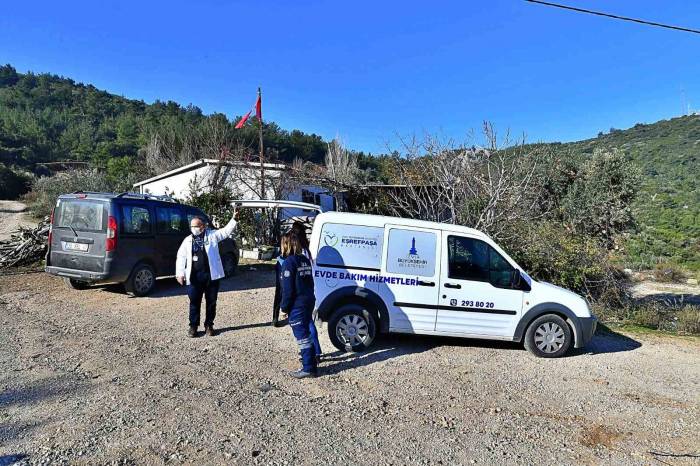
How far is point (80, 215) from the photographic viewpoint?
25.0 feet

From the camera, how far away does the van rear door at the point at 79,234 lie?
293 inches

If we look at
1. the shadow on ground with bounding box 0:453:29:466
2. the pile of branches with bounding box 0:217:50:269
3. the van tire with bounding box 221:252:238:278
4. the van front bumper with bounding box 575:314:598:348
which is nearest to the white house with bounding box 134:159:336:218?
the van tire with bounding box 221:252:238:278

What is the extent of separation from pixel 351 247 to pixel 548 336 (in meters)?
2.98

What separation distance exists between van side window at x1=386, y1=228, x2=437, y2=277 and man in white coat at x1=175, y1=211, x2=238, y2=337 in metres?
2.32

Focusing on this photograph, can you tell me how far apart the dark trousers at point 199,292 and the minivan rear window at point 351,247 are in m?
1.73

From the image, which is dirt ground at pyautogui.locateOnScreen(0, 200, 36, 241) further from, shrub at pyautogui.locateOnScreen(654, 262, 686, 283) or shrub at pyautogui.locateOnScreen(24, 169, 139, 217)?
shrub at pyautogui.locateOnScreen(654, 262, 686, 283)

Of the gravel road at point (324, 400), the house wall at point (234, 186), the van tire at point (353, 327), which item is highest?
the house wall at point (234, 186)

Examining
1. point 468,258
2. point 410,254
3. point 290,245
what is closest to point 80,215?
point 290,245

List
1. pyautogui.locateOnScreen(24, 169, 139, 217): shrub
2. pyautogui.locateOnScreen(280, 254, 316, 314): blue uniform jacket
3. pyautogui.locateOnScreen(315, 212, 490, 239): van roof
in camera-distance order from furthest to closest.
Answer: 1. pyautogui.locateOnScreen(24, 169, 139, 217): shrub
2. pyautogui.locateOnScreen(315, 212, 490, 239): van roof
3. pyautogui.locateOnScreen(280, 254, 316, 314): blue uniform jacket

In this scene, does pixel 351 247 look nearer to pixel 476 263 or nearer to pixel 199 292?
pixel 476 263

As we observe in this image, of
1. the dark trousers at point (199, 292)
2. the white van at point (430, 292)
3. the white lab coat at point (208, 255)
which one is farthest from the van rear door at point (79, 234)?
the white van at point (430, 292)

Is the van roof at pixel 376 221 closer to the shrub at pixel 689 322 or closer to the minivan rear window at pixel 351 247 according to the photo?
the minivan rear window at pixel 351 247

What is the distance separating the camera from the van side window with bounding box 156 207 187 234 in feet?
28.3

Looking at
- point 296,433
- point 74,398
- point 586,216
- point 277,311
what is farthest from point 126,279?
point 586,216
